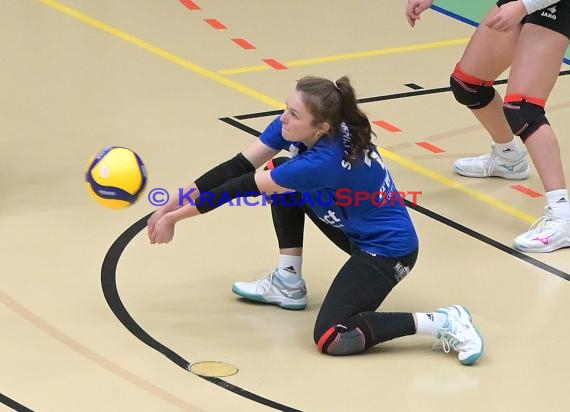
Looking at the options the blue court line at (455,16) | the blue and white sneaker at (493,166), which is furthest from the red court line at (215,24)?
the blue and white sneaker at (493,166)

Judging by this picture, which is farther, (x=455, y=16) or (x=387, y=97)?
(x=455, y=16)

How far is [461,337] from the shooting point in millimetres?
4527

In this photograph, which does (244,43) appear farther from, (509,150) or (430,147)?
(509,150)

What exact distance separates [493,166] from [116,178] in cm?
232

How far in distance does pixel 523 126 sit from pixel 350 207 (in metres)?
1.33

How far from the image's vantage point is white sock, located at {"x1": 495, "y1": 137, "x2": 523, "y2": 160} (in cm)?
626

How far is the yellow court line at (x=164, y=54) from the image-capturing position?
7137 millimetres

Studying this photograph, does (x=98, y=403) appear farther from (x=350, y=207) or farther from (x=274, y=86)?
(x=274, y=86)

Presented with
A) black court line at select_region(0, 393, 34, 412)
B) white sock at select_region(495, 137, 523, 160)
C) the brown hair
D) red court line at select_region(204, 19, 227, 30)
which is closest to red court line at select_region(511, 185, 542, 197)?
white sock at select_region(495, 137, 523, 160)

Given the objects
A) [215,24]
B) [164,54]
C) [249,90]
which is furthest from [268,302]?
[215,24]

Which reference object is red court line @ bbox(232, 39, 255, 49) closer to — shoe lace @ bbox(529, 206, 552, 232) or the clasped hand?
shoe lace @ bbox(529, 206, 552, 232)

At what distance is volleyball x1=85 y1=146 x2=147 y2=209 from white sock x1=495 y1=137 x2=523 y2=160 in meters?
2.19

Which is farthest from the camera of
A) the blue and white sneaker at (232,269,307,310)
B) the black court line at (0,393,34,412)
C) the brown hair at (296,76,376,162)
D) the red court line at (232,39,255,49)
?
the red court line at (232,39,255,49)

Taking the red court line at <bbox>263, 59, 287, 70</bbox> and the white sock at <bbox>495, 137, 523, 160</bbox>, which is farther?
the red court line at <bbox>263, 59, 287, 70</bbox>
